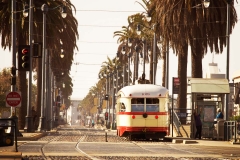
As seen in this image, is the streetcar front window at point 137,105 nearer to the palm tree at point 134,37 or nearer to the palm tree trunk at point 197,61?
the palm tree trunk at point 197,61

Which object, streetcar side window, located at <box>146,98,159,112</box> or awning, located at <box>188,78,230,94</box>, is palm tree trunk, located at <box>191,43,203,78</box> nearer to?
awning, located at <box>188,78,230,94</box>

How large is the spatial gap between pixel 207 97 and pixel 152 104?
3411 mm

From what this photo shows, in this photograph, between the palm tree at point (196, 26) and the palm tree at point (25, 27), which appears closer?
the palm tree at point (196, 26)

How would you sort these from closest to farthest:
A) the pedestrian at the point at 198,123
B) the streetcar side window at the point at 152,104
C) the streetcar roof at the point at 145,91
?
1. the streetcar side window at the point at 152,104
2. the streetcar roof at the point at 145,91
3. the pedestrian at the point at 198,123

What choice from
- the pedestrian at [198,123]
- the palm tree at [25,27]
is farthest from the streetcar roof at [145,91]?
the palm tree at [25,27]

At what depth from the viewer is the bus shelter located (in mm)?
40531

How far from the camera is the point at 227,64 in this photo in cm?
4375

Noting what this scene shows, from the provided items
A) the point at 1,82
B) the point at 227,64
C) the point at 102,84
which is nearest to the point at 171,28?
the point at 227,64

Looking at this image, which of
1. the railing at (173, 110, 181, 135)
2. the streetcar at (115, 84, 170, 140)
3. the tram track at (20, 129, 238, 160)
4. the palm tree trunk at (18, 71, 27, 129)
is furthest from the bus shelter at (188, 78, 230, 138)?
the palm tree trunk at (18, 71, 27, 129)

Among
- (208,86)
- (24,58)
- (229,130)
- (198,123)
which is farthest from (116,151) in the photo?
(229,130)

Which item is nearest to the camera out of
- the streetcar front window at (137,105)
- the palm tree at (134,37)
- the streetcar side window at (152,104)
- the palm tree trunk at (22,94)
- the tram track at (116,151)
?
the tram track at (116,151)

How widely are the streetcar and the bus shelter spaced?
1.69 metres

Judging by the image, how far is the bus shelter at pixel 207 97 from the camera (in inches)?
1596

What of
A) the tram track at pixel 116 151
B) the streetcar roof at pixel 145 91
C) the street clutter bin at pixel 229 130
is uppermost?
the streetcar roof at pixel 145 91
